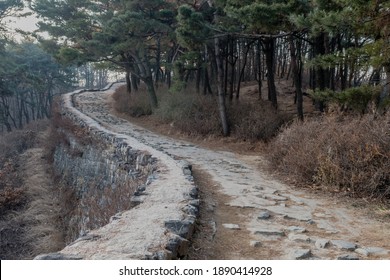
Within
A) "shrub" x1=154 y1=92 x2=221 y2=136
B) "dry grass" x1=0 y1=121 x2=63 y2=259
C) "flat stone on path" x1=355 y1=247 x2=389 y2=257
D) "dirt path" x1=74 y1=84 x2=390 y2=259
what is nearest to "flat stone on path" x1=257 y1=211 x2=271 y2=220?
"dirt path" x1=74 y1=84 x2=390 y2=259

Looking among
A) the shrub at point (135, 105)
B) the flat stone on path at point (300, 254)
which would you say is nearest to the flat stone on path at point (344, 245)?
the flat stone on path at point (300, 254)

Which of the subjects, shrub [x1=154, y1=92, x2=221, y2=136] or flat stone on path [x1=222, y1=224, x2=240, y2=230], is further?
shrub [x1=154, y1=92, x2=221, y2=136]

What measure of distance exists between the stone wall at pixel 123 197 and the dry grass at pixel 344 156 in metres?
2.02

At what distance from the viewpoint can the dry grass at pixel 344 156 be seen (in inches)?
197

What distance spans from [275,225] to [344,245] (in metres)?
0.84

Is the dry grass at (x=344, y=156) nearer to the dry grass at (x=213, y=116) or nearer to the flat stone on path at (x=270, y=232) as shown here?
the flat stone on path at (x=270, y=232)

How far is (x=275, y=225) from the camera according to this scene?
13.7 ft

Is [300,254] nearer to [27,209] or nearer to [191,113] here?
[27,209]

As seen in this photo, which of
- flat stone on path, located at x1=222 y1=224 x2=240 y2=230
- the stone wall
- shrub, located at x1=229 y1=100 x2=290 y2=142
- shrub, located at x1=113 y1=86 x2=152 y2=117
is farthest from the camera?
shrub, located at x1=113 y1=86 x2=152 y2=117

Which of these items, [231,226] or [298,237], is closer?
[298,237]

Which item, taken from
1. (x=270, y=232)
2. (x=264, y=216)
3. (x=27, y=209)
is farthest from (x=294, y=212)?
(x=27, y=209)

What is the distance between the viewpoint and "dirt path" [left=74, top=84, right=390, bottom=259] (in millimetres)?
3439

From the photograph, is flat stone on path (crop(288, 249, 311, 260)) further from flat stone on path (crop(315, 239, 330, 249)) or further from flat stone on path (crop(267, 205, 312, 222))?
flat stone on path (crop(267, 205, 312, 222))

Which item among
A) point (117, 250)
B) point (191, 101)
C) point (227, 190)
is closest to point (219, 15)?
point (191, 101)
